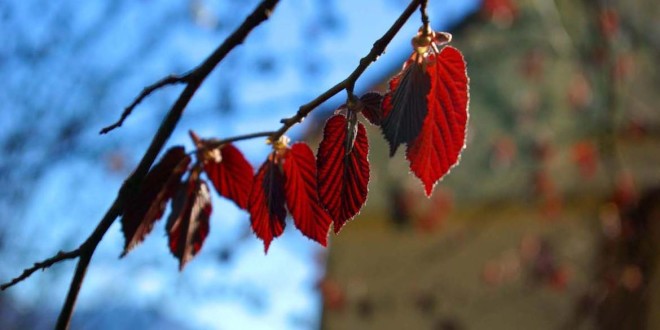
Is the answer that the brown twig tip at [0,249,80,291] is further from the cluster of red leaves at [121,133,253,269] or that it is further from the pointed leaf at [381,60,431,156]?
the pointed leaf at [381,60,431,156]

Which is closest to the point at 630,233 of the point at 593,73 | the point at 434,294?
the point at 593,73

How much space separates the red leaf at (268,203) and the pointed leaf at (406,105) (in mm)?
155

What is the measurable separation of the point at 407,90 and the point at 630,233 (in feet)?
13.4

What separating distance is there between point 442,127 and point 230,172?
0.26 metres

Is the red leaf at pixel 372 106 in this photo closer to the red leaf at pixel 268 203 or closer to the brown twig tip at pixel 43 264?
the red leaf at pixel 268 203

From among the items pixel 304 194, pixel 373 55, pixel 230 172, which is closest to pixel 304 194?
pixel 304 194

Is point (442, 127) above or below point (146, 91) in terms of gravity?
below

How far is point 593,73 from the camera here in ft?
15.2

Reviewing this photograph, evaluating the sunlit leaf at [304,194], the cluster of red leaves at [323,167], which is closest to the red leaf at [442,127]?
the cluster of red leaves at [323,167]

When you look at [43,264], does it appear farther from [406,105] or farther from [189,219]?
[406,105]

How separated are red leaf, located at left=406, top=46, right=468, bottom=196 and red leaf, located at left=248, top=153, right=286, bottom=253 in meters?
0.15

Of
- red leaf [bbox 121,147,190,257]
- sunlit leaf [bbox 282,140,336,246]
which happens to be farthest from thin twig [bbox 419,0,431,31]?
red leaf [bbox 121,147,190,257]

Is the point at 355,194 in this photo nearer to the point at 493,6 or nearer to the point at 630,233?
the point at 630,233

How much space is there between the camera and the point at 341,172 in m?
0.66
